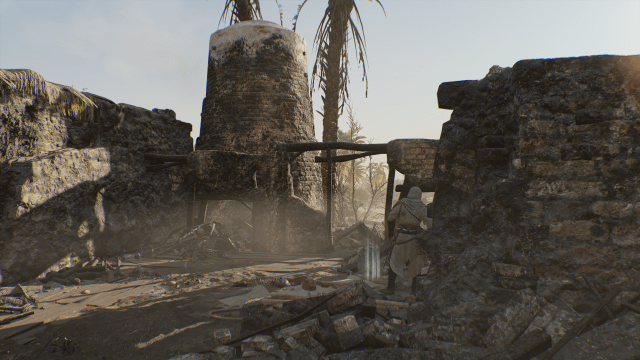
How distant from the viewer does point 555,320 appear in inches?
94.7

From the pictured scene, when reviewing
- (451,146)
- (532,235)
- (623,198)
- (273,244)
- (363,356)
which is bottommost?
(273,244)

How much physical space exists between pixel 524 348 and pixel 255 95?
879 centimetres

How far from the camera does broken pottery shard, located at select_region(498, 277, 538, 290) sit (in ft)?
8.73

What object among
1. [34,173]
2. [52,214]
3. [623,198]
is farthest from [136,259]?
[623,198]

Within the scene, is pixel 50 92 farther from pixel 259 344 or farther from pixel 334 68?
pixel 334 68

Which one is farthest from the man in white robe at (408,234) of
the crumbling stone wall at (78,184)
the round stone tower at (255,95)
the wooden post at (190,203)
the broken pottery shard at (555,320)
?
the wooden post at (190,203)

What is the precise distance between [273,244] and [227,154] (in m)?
2.41

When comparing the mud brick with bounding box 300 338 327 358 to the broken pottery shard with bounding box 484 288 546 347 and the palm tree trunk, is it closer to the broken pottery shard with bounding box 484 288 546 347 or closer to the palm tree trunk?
the broken pottery shard with bounding box 484 288 546 347

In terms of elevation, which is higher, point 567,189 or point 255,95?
point 255,95

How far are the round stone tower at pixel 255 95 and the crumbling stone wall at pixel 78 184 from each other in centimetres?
151

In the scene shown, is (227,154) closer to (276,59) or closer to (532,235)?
(276,59)

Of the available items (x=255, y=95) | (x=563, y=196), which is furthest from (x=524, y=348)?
(x=255, y=95)

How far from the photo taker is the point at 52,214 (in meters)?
5.83

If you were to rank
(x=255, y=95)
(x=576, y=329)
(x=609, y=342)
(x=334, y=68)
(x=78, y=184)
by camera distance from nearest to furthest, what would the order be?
(x=609, y=342), (x=576, y=329), (x=78, y=184), (x=255, y=95), (x=334, y=68)
